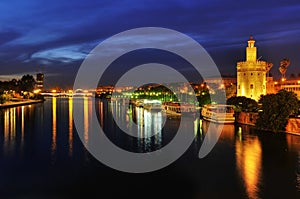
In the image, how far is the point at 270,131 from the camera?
21953mm

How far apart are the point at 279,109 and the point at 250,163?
828 centimetres

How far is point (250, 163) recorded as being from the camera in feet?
46.8

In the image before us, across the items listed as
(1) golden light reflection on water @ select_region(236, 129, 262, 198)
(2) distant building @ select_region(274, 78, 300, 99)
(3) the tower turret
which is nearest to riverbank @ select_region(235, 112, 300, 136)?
(1) golden light reflection on water @ select_region(236, 129, 262, 198)

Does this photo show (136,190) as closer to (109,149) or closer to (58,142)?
(109,149)

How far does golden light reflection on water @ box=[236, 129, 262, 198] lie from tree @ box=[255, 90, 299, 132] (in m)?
2.42

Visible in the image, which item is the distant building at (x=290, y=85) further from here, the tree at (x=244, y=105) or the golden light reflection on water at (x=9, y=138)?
the golden light reflection on water at (x=9, y=138)

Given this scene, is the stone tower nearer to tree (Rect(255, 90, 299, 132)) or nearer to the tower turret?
the tower turret

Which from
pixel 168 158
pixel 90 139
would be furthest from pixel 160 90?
pixel 168 158

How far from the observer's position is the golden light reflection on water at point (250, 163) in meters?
11.2

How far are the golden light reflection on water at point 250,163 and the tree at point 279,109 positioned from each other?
242 centimetres

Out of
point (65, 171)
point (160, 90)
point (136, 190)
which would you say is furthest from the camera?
point (160, 90)

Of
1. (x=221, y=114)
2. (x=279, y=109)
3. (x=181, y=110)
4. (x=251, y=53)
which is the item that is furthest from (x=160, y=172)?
(x=251, y=53)

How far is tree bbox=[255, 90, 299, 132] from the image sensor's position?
21.1 meters

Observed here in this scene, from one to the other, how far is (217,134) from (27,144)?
11217 mm
